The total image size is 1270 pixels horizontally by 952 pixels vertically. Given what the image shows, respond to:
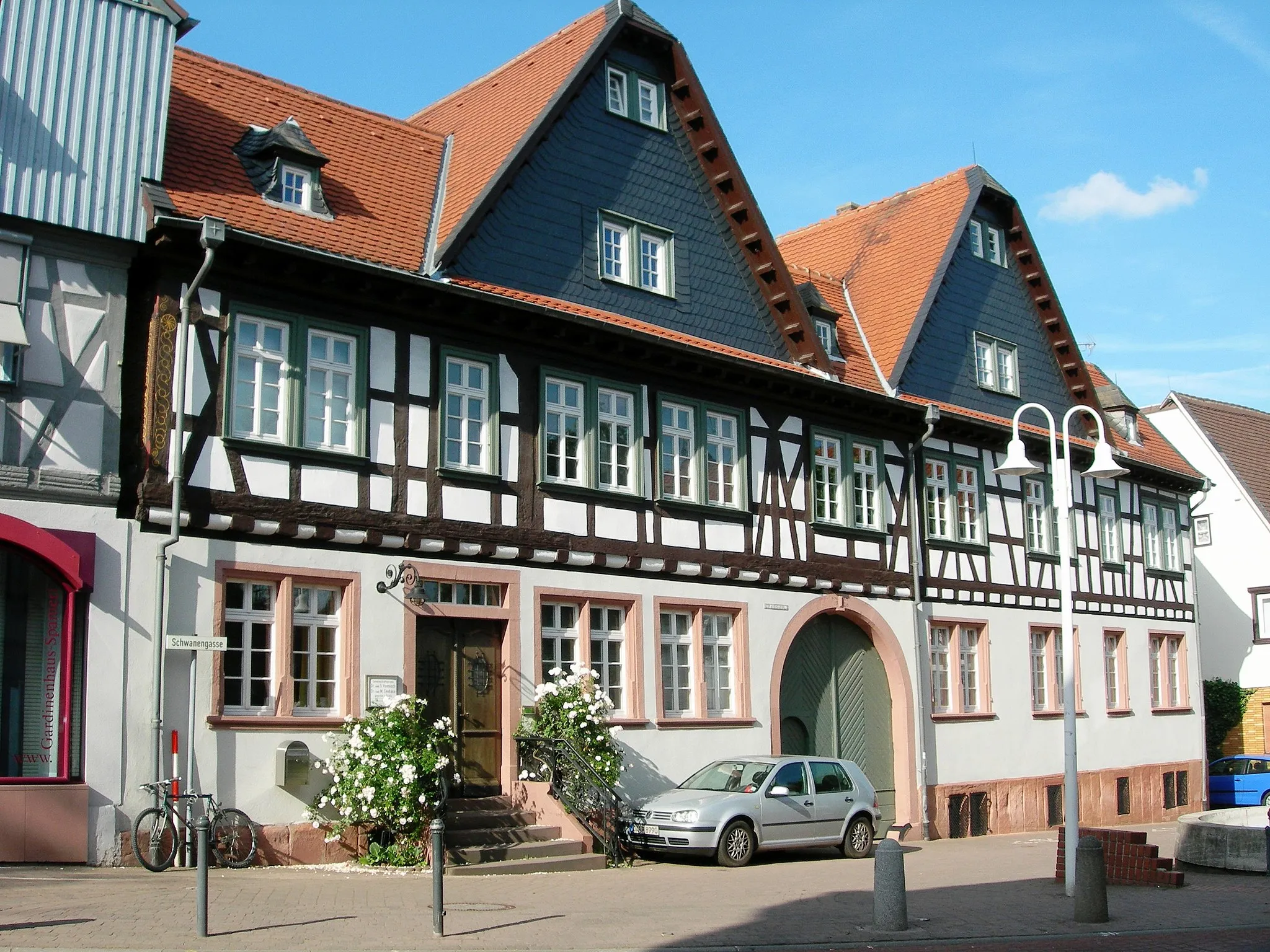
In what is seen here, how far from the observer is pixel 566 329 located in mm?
20062

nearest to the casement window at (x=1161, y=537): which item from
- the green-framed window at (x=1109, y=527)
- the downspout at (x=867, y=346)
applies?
the green-framed window at (x=1109, y=527)

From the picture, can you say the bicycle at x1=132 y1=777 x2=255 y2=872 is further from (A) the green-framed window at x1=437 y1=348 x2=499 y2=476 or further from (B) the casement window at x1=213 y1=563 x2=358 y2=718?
(A) the green-framed window at x1=437 y1=348 x2=499 y2=476

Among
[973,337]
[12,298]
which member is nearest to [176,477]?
[12,298]

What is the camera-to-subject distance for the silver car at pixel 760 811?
17.9 m

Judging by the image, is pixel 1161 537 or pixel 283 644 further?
pixel 1161 537

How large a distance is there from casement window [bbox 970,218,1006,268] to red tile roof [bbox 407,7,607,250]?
10447 mm

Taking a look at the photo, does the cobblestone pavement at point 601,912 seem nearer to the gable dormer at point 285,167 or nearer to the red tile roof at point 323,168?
the red tile roof at point 323,168

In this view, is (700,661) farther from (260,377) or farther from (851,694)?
(260,377)

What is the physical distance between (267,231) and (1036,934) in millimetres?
11259

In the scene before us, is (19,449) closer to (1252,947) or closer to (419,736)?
(419,736)

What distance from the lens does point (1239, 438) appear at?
44438 mm

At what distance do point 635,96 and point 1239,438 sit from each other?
92.8 ft

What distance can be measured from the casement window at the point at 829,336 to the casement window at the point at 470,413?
28.7ft

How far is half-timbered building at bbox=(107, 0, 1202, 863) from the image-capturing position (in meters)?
16.8
